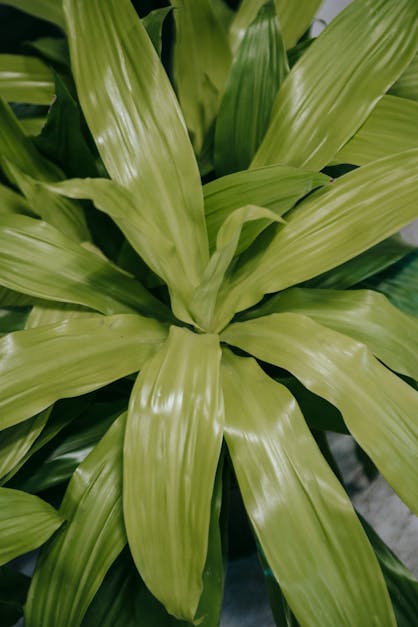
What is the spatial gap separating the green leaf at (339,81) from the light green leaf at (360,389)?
0.23 metres

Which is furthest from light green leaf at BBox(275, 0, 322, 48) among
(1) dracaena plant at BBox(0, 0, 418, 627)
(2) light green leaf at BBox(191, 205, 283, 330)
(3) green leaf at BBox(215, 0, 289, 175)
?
(2) light green leaf at BBox(191, 205, 283, 330)

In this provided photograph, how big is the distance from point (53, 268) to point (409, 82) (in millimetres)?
517

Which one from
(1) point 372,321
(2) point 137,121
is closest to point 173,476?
(1) point 372,321

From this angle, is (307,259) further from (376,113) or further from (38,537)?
(38,537)

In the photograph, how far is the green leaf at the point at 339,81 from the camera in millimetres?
761

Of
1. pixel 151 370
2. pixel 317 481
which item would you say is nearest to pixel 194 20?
pixel 151 370

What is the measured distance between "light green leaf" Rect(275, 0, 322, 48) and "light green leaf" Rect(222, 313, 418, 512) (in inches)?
18.2

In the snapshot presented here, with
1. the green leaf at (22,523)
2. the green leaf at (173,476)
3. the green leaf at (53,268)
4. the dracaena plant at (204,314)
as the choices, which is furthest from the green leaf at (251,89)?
the green leaf at (22,523)

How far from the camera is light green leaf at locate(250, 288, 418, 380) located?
2.18 ft

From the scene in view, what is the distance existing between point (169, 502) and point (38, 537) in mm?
133

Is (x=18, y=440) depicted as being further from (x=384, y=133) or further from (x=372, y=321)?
(x=384, y=133)

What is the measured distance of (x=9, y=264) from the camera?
0.69 m

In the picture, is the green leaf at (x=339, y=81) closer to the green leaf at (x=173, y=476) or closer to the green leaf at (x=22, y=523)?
the green leaf at (x=173, y=476)

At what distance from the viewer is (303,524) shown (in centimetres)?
57
